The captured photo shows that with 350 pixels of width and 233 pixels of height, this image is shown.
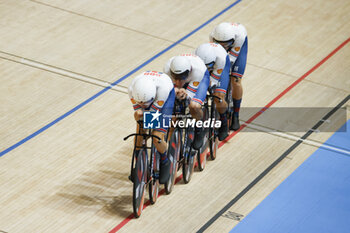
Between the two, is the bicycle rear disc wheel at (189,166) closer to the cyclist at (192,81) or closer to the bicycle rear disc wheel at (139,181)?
the cyclist at (192,81)

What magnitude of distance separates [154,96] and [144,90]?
0.13m

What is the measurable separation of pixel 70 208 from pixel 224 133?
2.03 meters

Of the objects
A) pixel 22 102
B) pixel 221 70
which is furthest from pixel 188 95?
pixel 22 102

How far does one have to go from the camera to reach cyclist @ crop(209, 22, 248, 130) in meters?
7.53

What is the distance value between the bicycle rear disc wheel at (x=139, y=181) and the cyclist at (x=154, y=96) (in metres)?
0.17

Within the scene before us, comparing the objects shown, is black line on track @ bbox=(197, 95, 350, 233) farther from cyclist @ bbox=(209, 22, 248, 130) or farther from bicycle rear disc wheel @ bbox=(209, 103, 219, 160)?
cyclist @ bbox=(209, 22, 248, 130)

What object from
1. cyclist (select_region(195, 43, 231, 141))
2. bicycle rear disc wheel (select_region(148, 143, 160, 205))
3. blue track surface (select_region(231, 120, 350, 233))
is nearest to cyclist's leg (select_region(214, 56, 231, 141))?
cyclist (select_region(195, 43, 231, 141))

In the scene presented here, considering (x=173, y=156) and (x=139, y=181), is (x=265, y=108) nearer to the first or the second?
(x=173, y=156)

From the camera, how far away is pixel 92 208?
265 inches

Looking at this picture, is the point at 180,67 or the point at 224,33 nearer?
the point at 180,67

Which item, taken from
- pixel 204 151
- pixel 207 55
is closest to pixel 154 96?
pixel 207 55

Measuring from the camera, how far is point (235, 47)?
777 cm

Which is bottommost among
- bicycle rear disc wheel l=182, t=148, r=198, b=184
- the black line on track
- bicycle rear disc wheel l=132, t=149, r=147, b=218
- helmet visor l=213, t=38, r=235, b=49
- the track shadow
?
the black line on track

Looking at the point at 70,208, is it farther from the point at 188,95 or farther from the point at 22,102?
the point at 22,102
